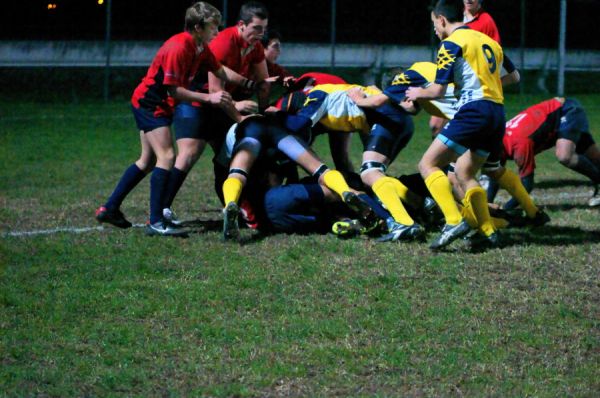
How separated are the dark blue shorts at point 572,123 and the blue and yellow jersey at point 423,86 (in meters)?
1.55

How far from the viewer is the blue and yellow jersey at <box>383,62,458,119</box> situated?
805 cm

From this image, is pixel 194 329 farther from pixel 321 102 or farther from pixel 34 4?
pixel 34 4

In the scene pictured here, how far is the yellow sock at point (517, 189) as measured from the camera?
8.18 meters

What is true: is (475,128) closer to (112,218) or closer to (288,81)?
(288,81)

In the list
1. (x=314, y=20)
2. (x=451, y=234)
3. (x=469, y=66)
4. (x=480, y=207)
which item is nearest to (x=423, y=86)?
(x=469, y=66)

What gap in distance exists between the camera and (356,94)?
8.38 meters

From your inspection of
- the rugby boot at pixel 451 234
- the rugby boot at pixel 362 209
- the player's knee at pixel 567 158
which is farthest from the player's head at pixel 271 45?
the rugby boot at pixel 451 234

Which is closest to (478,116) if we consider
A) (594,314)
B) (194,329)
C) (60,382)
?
(594,314)

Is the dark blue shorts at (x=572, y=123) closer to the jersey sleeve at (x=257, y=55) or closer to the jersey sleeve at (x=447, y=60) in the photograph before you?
the jersey sleeve at (x=447, y=60)

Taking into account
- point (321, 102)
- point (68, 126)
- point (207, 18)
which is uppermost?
point (207, 18)

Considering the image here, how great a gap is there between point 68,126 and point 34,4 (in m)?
9.54

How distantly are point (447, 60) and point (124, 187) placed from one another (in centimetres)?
289

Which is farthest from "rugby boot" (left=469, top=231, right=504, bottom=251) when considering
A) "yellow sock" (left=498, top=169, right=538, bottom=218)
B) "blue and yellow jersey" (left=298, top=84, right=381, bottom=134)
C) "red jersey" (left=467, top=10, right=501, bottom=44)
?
"red jersey" (left=467, top=10, right=501, bottom=44)

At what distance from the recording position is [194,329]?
5449 millimetres
